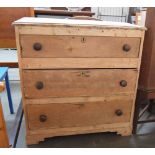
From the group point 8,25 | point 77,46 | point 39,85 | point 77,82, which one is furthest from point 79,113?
point 8,25

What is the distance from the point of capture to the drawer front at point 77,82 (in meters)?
1.13

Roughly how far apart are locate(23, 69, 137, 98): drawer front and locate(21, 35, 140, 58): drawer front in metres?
0.10

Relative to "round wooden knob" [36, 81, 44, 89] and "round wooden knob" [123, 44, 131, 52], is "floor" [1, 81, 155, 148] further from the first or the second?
"round wooden knob" [123, 44, 131, 52]

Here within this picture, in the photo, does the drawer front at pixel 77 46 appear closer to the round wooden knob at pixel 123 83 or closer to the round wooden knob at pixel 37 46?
the round wooden knob at pixel 37 46

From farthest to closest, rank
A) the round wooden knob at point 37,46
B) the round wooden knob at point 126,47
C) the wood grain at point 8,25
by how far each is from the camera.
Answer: the wood grain at point 8,25
the round wooden knob at point 126,47
the round wooden knob at point 37,46

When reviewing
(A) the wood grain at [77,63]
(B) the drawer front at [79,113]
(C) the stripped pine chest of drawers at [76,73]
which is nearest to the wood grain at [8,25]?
(C) the stripped pine chest of drawers at [76,73]

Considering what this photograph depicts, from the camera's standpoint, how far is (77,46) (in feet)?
3.58

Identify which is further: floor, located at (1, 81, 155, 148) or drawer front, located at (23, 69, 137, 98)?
floor, located at (1, 81, 155, 148)

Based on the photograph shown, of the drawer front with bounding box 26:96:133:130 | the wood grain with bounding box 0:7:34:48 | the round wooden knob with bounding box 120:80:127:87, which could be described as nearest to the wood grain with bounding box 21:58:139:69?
the round wooden knob with bounding box 120:80:127:87

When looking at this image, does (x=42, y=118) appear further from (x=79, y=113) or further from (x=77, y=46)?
(x=77, y=46)

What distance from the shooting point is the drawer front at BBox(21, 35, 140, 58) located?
1045mm

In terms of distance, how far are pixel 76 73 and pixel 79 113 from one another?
285mm

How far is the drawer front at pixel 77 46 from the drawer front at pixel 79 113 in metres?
0.32
